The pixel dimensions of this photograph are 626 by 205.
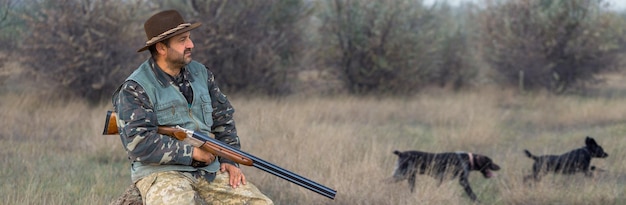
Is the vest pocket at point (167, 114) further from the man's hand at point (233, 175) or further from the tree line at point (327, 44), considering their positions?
the tree line at point (327, 44)

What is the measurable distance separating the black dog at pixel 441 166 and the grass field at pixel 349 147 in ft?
0.41

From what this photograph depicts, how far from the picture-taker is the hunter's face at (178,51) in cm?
387

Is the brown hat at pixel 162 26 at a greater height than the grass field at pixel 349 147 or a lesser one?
greater

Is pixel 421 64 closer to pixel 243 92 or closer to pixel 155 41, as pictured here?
pixel 243 92

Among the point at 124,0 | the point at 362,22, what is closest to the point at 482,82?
the point at 362,22

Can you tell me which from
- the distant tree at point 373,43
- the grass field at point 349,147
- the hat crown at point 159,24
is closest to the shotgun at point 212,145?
the hat crown at point 159,24

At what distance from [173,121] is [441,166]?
419 centimetres

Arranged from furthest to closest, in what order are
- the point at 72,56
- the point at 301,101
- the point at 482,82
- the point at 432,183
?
1. the point at 482,82
2. the point at 301,101
3. the point at 72,56
4. the point at 432,183

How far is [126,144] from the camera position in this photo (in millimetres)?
3680

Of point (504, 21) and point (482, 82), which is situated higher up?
point (504, 21)

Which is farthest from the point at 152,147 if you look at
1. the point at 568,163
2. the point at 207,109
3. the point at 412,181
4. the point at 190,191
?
the point at 568,163

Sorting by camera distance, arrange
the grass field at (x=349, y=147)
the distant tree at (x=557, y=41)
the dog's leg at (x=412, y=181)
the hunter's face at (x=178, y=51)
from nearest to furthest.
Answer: the hunter's face at (x=178, y=51), the grass field at (x=349, y=147), the dog's leg at (x=412, y=181), the distant tree at (x=557, y=41)

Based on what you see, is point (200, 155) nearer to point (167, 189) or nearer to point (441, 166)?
point (167, 189)

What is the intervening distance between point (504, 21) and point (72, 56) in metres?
10.6
